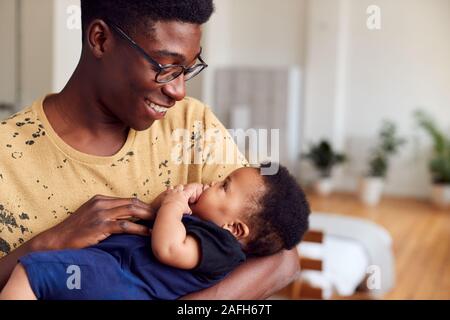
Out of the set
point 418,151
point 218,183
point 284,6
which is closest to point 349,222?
point 218,183

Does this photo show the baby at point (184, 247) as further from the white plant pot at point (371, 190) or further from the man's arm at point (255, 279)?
the white plant pot at point (371, 190)

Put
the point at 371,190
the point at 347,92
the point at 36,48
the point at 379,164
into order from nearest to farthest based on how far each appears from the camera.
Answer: the point at 36,48
the point at 371,190
the point at 379,164
the point at 347,92

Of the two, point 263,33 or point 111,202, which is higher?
point 263,33

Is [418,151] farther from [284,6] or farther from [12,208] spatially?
[12,208]

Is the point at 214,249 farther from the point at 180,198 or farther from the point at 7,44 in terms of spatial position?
the point at 7,44

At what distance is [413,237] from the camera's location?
4.67 meters

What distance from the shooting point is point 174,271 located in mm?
885


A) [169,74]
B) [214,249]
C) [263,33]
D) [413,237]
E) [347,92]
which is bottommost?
[413,237]

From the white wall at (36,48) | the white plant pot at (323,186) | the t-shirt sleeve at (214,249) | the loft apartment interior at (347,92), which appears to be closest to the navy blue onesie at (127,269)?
the t-shirt sleeve at (214,249)

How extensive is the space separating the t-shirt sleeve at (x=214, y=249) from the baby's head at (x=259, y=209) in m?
0.06

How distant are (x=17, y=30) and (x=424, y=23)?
4.18 metres

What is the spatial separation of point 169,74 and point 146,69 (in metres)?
0.04

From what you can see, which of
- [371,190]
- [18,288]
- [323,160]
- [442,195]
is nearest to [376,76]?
[323,160]
